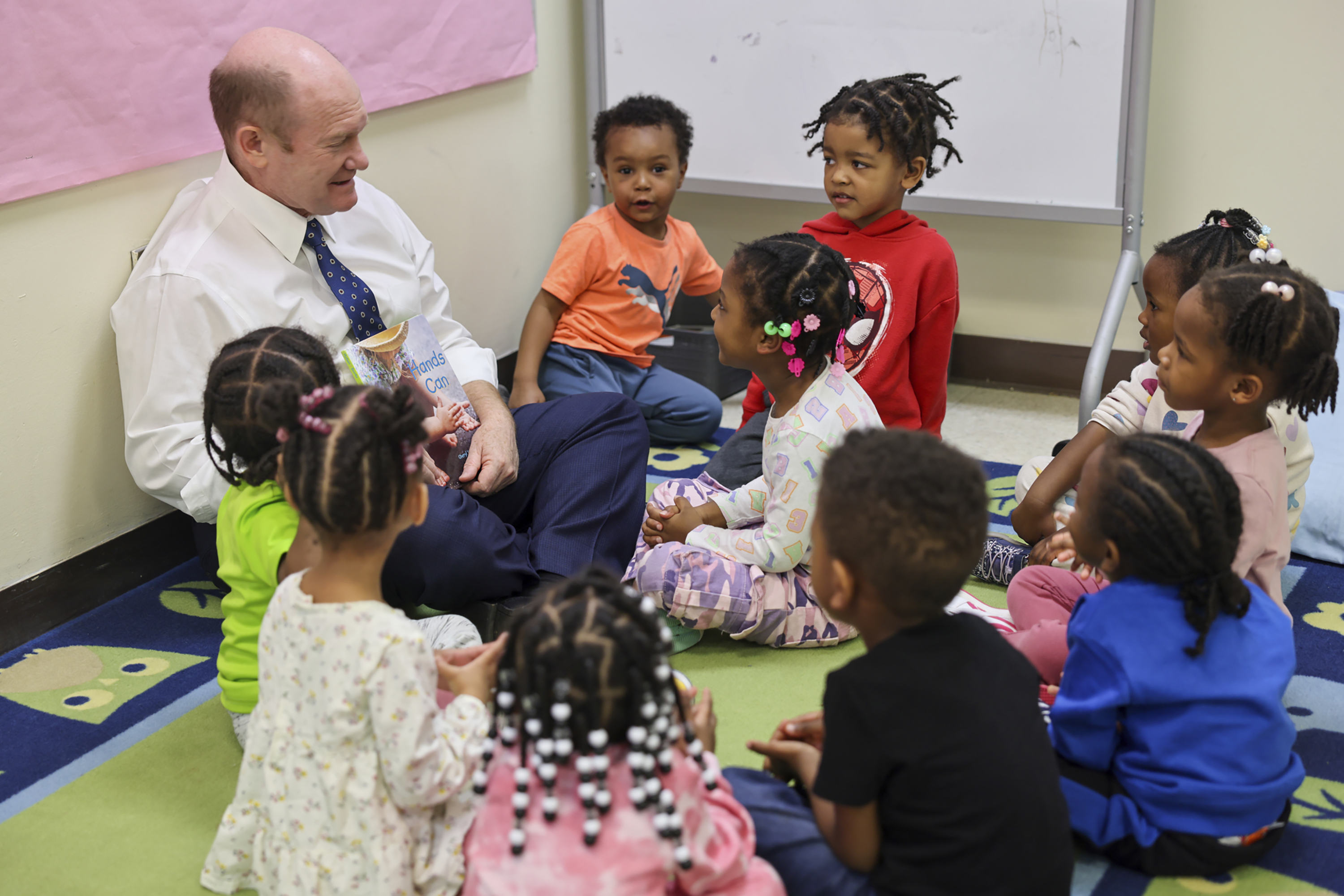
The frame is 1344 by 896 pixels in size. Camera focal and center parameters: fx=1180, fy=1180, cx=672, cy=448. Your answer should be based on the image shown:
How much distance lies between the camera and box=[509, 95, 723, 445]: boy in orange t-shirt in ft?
9.45

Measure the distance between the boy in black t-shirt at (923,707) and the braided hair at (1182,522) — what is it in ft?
0.76

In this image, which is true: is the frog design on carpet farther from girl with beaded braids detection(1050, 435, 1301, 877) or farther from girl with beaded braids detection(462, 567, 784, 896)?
girl with beaded braids detection(1050, 435, 1301, 877)

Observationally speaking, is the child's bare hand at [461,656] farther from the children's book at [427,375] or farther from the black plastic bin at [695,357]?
the black plastic bin at [695,357]

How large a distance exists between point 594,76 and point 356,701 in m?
2.41

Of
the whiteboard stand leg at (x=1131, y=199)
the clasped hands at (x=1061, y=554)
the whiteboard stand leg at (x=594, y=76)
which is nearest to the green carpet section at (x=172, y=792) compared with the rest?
the clasped hands at (x=1061, y=554)

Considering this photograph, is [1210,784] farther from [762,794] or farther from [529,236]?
[529,236]

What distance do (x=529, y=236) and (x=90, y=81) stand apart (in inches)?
55.1

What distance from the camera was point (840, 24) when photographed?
2973 millimetres

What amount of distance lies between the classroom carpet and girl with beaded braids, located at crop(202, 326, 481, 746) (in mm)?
162

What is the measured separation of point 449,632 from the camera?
5.76 ft

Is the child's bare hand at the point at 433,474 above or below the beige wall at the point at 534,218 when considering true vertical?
below

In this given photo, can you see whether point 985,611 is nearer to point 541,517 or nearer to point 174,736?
point 541,517

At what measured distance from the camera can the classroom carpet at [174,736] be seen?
146cm

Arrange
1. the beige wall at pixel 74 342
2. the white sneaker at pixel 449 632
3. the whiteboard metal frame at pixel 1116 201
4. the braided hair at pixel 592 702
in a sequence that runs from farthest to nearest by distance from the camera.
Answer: the whiteboard metal frame at pixel 1116 201 → the beige wall at pixel 74 342 → the white sneaker at pixel 449 632 → the braided hair at pixel 592 702
